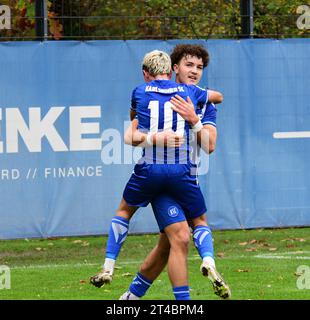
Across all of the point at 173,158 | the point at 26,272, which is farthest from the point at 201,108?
the point at 26,272

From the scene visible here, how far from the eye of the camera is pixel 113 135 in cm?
1400

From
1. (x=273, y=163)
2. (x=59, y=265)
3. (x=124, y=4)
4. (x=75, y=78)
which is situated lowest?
(x=59, y=265)

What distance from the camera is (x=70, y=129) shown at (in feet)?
45.6

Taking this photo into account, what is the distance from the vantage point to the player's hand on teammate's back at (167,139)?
851 centimetres

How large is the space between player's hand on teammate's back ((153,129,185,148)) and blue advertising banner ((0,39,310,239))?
5.44 metres

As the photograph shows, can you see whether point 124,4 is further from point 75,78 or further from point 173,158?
point 173,158

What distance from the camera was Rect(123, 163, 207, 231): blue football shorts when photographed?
28.0ft

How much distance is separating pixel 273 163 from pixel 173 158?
19.9 ft
